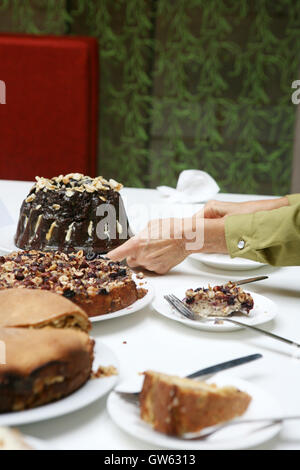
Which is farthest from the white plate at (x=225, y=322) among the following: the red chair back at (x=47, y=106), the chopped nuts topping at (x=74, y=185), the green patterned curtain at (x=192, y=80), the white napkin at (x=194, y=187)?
the green patterned curtain at (x=192, y=80)

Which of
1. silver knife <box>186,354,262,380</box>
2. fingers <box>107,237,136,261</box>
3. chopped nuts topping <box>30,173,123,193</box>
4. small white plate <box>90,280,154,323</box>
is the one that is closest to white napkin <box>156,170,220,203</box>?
chopped nuts topping <box>30,173,123,193</box>

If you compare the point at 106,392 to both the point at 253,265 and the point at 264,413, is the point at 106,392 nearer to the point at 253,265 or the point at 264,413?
the point at 264,413

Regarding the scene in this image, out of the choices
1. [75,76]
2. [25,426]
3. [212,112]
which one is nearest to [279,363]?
[25,426]

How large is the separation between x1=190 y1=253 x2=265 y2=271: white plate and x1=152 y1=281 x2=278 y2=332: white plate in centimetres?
23

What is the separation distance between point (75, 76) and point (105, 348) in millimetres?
1895

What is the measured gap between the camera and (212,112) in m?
4.19

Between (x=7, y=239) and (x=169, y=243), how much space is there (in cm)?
39

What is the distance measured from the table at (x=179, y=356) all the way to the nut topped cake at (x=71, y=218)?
0.20 metres

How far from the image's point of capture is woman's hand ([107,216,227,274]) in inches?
51.5

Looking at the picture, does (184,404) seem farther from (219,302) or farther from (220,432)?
(219,302)

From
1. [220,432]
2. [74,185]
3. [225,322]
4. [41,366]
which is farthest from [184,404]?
[74,185]

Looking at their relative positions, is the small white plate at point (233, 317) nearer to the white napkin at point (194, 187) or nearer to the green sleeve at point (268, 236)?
the green sleeve at point (268, 236)

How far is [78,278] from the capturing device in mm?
1022

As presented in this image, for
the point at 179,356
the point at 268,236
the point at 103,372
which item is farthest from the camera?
the point at 268,236
